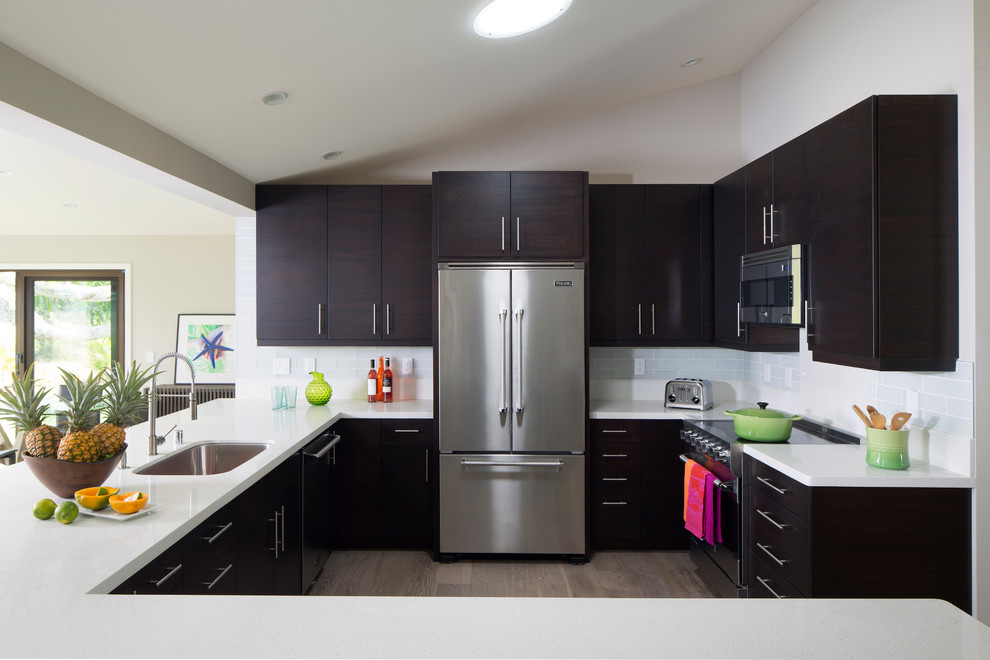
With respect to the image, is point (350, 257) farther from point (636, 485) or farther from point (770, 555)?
point (770, 555)

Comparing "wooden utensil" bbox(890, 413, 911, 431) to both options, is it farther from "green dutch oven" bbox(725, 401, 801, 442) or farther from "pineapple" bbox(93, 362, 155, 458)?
"pineapple" bbox(93, 362, 155, 458)

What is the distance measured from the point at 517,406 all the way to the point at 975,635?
8.62 ft

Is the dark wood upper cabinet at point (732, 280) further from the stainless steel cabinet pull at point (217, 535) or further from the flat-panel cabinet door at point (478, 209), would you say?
the stainless steel cabinet pull at point (217, 535)

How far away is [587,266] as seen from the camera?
11.8 feet

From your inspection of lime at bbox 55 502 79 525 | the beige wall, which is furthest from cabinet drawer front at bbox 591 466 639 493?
the beige wall

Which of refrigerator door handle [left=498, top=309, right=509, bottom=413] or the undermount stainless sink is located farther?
refrigerator door handle [left=498, top=309, right=509, bottom=413]


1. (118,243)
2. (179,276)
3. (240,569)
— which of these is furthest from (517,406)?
(118,243)

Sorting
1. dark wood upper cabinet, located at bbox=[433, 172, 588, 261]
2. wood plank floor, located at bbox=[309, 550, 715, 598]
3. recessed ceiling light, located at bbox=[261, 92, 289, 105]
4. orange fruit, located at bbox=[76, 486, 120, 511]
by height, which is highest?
recessed ceiling light, located at bbox=[261, 92, 289, 105]

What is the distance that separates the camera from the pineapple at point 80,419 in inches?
68.3

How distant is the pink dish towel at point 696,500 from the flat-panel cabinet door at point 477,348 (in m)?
1.01

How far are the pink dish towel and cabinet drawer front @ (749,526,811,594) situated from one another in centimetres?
36

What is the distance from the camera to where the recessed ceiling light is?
2646 millimetres

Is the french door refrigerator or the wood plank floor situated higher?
the french door refrigerator

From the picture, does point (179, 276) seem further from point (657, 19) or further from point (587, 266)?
point (657, 19)
